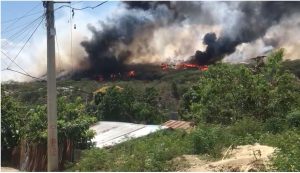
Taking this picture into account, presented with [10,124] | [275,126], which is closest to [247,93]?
[275,126]

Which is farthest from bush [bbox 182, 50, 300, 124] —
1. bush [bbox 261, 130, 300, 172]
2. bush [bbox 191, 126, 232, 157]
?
bush [bbox 261, 130, 300, 172]

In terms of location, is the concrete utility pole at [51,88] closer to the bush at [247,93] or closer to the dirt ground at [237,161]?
the dirt ground at [237,161]

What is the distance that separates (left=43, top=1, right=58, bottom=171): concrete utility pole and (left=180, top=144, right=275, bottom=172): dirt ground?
140 inches

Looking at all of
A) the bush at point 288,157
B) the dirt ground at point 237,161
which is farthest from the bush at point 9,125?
the bush at point 288,157

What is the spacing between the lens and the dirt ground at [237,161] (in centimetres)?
1016

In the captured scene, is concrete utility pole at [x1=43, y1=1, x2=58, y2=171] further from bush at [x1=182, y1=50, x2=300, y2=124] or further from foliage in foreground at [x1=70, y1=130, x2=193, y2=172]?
bush at [x1=182, y1=50, x2=300, y2=124]

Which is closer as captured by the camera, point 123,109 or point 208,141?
point 208,141

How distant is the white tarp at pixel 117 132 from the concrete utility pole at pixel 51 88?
5449 millimetres

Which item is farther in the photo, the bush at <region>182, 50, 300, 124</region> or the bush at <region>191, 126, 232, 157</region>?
the bush at <region>182, 50, 300, 124</region>

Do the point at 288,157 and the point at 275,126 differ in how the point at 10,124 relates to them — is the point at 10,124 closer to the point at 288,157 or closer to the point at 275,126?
the point at 275,126

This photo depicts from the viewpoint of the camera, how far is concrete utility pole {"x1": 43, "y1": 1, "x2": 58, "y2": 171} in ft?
42.5

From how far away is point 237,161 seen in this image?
34.7 ft

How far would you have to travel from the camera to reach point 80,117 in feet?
56.1

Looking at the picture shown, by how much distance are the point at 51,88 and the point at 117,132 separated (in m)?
9.27
